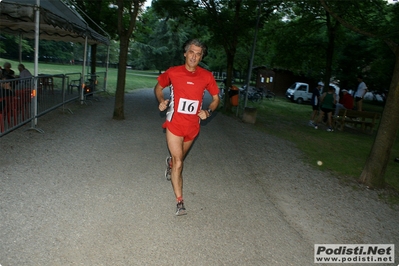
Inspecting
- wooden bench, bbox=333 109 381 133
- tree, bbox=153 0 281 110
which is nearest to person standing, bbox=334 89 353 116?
wooden bench, bbox=333 109 381 133

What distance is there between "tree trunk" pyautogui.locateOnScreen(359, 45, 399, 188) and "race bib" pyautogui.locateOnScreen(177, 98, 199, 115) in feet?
14.1

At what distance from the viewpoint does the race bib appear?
452 centimetres

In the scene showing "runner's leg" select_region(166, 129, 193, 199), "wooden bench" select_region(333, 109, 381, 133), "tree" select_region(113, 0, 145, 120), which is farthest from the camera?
"wooden bench" select_region(333, 109, 381, 133)

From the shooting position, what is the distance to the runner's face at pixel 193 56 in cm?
447

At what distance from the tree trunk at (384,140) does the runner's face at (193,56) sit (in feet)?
14.1

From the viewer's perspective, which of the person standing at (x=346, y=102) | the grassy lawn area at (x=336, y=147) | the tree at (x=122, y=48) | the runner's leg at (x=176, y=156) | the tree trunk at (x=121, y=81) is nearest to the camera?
the runner's leg at (x=176, y=156)

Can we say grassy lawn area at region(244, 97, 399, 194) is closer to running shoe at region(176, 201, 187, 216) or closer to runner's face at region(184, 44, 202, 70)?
running shoe at region(176, 201, 187, 216)

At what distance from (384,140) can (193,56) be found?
180 inches

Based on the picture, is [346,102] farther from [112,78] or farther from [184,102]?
[112,78]

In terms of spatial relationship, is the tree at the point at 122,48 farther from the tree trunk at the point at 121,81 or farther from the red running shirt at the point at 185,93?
the red running shirt at the point at 185,93

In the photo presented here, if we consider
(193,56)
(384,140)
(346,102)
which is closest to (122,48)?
(193,56)

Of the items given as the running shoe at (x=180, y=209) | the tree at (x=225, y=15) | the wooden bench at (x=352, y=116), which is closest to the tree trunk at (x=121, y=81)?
the tree at (x=225, y=15)

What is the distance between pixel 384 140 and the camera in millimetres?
6684

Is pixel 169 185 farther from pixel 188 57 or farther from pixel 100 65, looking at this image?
pixel 100 65
